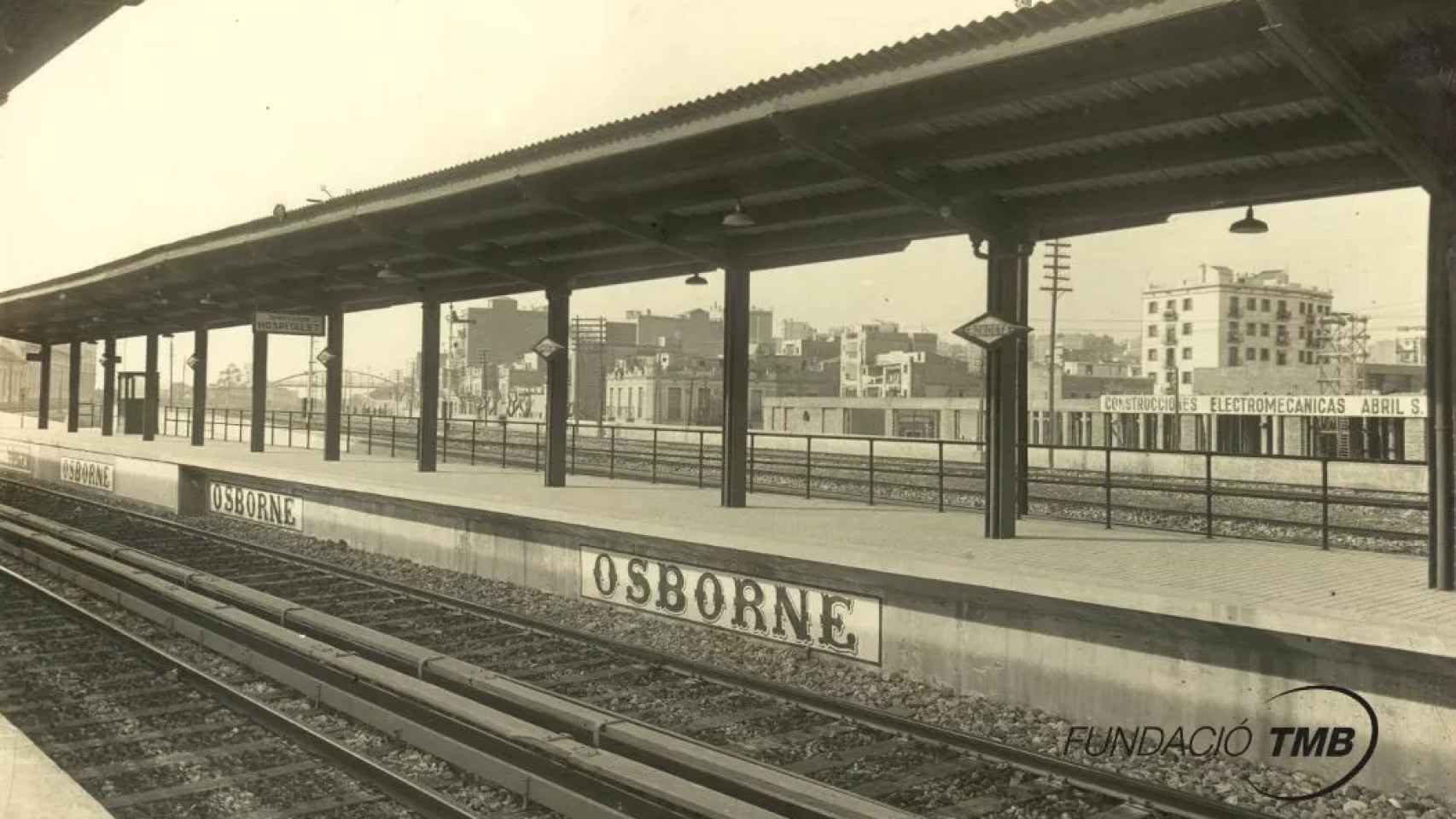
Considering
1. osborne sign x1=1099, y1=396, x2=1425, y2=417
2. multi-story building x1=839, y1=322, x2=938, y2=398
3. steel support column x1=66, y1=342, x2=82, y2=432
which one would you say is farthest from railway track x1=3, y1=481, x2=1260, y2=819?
multi-story building x1=839, y1=322, x2=938, y2=398

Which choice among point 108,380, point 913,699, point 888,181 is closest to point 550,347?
point 888,181

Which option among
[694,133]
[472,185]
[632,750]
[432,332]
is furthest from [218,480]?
[632,750]

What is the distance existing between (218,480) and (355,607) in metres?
10.8

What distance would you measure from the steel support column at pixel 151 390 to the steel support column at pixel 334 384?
11.2m

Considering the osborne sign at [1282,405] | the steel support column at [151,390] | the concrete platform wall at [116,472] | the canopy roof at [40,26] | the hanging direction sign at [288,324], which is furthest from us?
the osborne sign at [1282,405]

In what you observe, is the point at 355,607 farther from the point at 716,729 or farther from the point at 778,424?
the point at 778,424

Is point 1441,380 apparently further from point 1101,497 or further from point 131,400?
point 131,400

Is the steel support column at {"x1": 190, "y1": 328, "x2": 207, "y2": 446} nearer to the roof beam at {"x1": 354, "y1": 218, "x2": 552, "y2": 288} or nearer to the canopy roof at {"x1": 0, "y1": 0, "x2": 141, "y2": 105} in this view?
the roof beam at {"x1": 354, "y1": 218, "x2": 552, "y2": 288}

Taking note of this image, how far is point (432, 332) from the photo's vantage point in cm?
1869

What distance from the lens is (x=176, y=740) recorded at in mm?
7148

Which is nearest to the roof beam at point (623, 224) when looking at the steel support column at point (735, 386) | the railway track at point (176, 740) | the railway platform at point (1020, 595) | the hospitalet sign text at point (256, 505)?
the steel support column at point (735, 386)

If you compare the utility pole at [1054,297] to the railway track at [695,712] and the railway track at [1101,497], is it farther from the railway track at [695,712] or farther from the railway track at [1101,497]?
the railway track at [695,712]

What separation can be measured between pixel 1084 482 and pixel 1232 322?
106256mm

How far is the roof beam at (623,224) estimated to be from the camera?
11484mm
